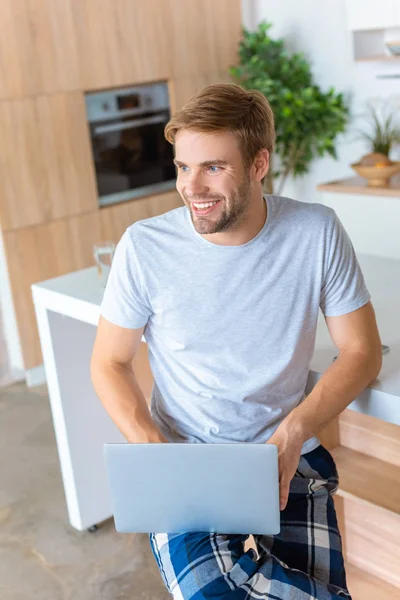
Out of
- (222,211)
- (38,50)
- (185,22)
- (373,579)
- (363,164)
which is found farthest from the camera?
(185,22)

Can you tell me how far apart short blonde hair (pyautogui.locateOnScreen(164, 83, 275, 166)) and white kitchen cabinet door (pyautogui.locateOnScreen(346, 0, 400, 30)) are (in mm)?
2783

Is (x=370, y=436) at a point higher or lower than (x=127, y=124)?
lower

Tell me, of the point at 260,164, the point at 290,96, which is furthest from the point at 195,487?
the point at 290,96

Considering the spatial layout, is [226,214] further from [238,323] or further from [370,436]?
[370,436]

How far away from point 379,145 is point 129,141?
1361 millimetres

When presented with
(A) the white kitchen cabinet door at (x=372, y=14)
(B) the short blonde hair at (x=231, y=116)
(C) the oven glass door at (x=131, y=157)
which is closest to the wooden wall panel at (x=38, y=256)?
(C) the oven glass door at (x=131, y=157)

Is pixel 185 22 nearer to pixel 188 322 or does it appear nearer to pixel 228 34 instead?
pixel 228 34

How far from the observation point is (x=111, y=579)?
2340 millimetres

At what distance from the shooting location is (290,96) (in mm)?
4281

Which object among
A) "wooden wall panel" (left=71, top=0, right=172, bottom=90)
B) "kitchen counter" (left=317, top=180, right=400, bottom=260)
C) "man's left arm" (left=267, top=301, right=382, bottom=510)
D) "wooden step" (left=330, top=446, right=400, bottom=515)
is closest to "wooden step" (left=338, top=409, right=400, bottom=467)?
"wooden step" (left=330, top=446, right=400, bottom=515)

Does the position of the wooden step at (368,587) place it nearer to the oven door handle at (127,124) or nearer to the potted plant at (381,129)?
the potted plant at (381,129)

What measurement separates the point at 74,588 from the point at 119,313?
1.16 meters

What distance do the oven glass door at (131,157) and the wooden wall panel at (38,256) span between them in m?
0.23

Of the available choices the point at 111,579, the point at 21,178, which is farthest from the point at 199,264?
the point at 21,178
